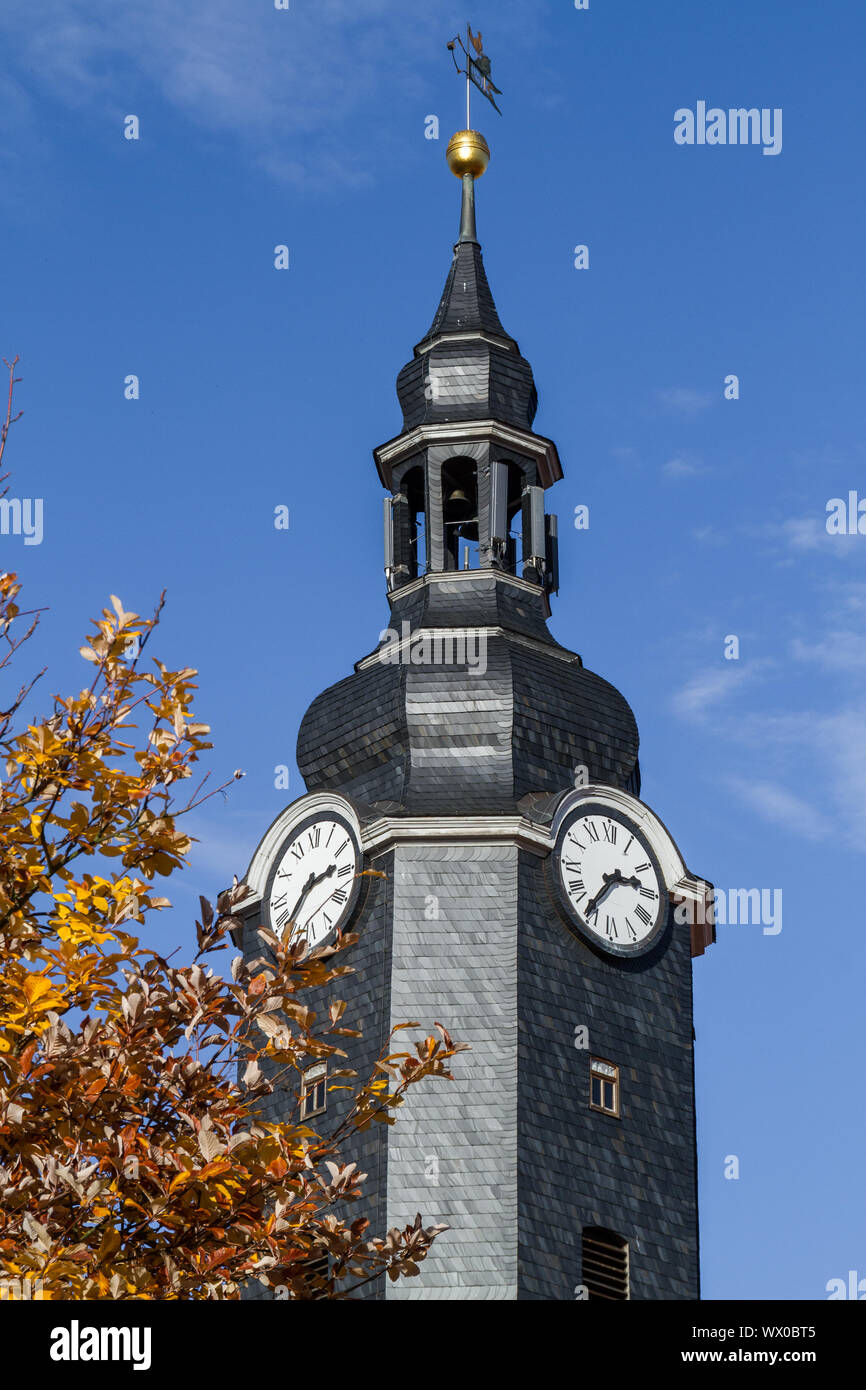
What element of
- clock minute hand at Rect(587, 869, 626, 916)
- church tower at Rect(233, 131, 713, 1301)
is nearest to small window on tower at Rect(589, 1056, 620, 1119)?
church tower at Rect(233, 131, 713, 1301)

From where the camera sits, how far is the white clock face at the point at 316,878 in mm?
45719

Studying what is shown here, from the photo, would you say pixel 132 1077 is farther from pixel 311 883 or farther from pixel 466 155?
pixel 466 155

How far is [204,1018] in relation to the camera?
1697 centimetres

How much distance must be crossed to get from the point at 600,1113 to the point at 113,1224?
28874mm

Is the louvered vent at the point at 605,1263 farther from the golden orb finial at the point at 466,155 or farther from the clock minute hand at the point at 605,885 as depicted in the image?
the golden orb finial at the point at 466,155

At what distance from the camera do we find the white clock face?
45719mm

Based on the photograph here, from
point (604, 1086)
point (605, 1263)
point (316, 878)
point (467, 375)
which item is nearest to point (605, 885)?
point (604, 1086)

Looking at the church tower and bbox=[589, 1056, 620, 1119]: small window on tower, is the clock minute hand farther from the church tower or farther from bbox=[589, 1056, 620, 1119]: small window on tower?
bbox=[589, 1056, 620, 1119]: small window on tower

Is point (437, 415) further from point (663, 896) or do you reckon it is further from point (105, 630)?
point (105, 630)

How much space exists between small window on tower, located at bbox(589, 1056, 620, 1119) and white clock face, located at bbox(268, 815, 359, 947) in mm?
4960

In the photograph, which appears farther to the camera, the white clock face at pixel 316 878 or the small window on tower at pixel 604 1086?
the white clock face at pixel 316 878

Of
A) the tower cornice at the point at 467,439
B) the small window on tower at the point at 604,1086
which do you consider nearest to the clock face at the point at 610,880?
the small window on tower at the point at 604,1086

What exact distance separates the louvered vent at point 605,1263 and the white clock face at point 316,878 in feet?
22.2
